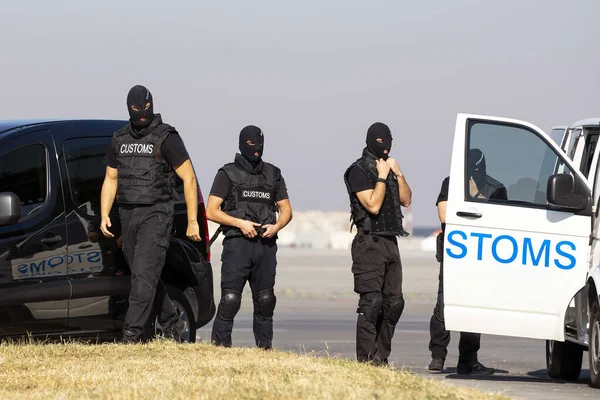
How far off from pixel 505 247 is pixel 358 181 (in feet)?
4.85

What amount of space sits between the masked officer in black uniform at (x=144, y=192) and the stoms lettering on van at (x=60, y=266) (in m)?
0.26

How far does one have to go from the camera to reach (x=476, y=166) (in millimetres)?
10188

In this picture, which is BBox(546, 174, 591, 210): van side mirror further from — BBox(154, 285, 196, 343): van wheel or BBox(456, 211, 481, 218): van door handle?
BBox(154, 285, 196, 343): van wheel

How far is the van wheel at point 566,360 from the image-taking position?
11.2 m

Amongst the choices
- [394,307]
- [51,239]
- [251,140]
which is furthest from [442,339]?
[51,239]

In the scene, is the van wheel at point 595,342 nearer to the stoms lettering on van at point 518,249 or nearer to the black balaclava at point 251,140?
the stoms lettering on van at point 518,249

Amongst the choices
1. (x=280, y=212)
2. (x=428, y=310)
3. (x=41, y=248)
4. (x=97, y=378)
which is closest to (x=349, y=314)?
(x=428, y=310)

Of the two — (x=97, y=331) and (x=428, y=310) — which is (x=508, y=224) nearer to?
(x=97, y=331)

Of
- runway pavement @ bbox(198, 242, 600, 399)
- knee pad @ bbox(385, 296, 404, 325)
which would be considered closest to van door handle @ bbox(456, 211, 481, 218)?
knee pad @ bbox(385, 296, 404, 325)

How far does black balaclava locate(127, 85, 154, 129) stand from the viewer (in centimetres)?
1065

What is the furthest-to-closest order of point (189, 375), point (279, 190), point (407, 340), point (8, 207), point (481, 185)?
point (407, 340), point (279, 190), point (481, 185), point (8, 207), point (189, 375)

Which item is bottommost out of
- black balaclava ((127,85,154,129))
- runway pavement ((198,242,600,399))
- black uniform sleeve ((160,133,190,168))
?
runway pavement ((198,242,600,399))

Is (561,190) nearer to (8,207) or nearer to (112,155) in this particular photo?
(112,155)

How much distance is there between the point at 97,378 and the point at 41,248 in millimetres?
2123
